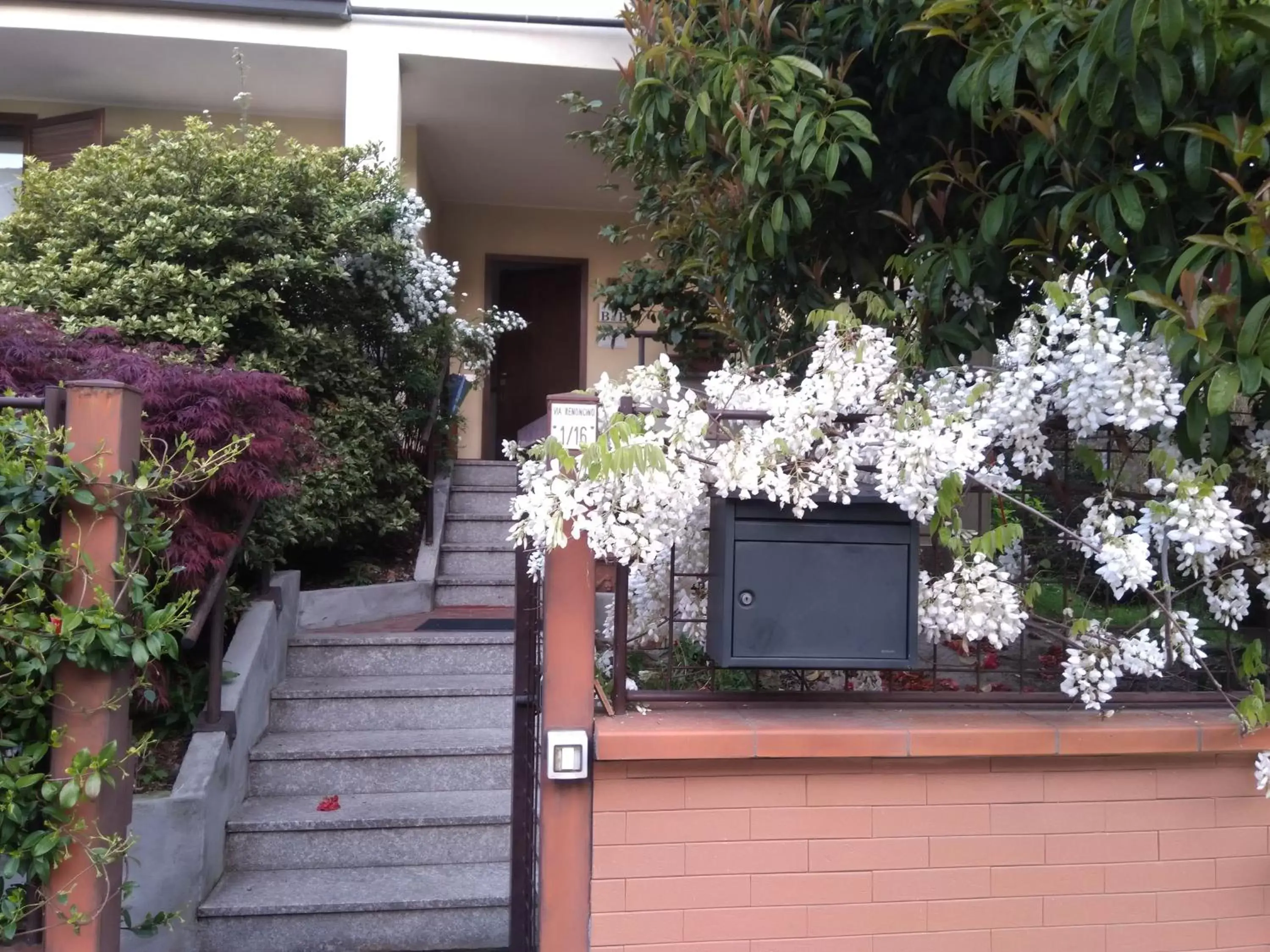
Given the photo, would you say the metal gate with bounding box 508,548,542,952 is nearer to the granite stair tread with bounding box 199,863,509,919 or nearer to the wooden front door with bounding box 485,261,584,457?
the granite stair tread with bounding box 199,863,509,919

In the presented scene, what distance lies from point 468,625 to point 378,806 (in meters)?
1.57

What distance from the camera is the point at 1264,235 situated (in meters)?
2.36

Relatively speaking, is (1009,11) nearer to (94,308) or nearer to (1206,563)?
(1206,563)

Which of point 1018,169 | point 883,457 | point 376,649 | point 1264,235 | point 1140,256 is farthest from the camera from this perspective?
point 376,649

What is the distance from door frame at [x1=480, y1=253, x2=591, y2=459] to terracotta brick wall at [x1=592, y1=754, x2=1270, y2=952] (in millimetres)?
7037

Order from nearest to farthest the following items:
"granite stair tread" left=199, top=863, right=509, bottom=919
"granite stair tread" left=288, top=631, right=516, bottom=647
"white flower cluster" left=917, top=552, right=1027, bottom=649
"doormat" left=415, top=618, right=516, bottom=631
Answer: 1. "white flower cluster" left=917, top=552, right=1027, bottom=649
2. "granite stair tread" left=199, top=863, right=509, bottom=919
3. "granite stair tread" left=288, top=631, right=516, bottom=647
4. "doormat" left=415, top=618, right=516, bottom=631

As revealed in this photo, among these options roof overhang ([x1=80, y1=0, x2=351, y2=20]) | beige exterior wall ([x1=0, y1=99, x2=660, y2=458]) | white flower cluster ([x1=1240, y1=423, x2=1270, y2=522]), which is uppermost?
roof overhang ([x1=80, y1=0, x2=351, y2=20])

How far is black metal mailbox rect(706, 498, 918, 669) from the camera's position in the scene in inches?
104

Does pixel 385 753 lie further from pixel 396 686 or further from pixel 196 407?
pixel 196 407

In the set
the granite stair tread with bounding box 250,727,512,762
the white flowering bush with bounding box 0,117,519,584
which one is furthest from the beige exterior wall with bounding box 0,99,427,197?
the granite stair tread with bounding box 250,727,512,762

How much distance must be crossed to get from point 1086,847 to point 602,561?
5.12 ft

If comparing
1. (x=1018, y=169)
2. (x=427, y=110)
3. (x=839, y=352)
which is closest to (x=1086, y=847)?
(x=839, y=352)

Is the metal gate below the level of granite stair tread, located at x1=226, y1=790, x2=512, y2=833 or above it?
above

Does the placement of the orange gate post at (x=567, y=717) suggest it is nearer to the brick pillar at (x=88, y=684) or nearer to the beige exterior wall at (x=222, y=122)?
the brick pillar at (x=88, y=684)
